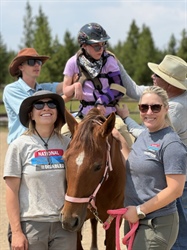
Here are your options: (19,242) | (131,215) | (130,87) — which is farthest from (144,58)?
(19,242)

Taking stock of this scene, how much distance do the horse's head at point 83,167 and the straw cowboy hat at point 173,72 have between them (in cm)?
105

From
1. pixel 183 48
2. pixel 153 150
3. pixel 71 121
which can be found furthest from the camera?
pixel 183 48

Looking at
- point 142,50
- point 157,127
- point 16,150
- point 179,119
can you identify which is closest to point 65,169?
point 16,150

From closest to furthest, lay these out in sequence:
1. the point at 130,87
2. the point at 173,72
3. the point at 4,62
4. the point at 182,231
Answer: the point at 182,231 → the point at 173,72 → the point at 130,87 → the point at 4,62

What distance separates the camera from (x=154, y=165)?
303 centimetres

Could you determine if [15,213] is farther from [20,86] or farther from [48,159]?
[20,86]

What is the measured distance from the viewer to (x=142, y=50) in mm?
36562

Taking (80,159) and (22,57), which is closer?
(80,159)

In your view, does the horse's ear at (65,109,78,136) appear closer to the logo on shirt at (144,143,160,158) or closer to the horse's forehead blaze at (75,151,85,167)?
the horse's forehead blaze at (75,151,85,167)

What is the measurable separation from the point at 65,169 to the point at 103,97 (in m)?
1.34

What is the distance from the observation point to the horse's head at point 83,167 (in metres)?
3.11

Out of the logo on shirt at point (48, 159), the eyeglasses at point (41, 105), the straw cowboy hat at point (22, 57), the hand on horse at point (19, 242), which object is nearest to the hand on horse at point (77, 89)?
the straw cowboy hat at point (22, 57)

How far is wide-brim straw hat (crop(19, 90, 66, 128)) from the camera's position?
11.0ft

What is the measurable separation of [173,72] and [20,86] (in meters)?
1.51
